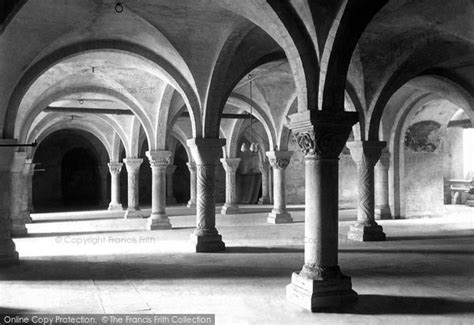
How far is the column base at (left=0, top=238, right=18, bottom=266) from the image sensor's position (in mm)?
7707

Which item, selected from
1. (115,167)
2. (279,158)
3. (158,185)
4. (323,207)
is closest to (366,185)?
(279,158)

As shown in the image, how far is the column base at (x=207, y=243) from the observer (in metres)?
8.76

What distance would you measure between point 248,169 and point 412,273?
1790 cm

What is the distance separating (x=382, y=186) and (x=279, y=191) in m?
3.31

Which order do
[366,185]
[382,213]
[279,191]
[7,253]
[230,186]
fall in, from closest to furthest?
[7,253] → [366,185] → [279,191] → [382,213] → [230,186]

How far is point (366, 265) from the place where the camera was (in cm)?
739

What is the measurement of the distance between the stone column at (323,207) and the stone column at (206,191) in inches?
144

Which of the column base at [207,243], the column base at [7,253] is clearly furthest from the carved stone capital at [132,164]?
the column base at [7,253]

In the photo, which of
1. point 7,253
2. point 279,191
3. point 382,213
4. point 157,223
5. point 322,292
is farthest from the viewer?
point 382,213

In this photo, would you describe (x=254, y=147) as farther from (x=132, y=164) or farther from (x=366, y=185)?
(x=366, y=185)

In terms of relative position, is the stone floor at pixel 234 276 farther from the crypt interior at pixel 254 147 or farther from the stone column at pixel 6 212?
the stone column at pixel 6 212

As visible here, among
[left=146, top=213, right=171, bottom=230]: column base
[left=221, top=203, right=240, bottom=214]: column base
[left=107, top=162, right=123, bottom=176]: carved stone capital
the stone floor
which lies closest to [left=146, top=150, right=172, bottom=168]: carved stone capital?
[left=146, top=213, right=171, bottom=230]: column base

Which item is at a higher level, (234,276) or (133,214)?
(133,214)

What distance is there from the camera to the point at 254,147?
14406 mm
